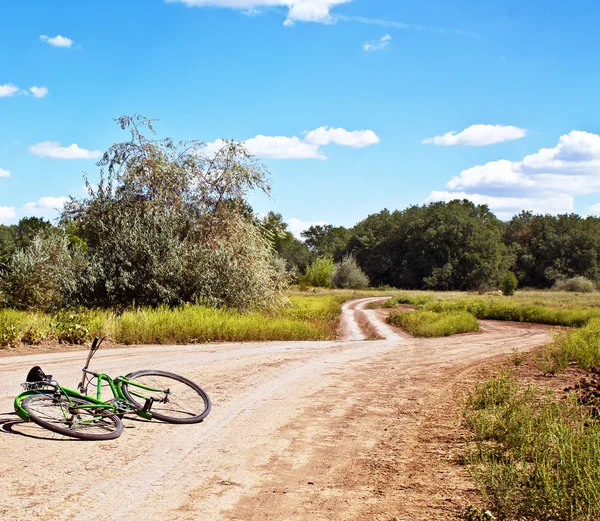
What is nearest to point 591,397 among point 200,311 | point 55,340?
point 55,340

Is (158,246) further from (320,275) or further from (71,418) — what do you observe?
(320,275)

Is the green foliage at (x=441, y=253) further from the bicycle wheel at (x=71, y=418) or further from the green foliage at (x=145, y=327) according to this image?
the bicycle wheel at (x=71, y=418)

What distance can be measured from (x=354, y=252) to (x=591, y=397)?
101 m

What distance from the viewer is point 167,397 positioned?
7.90 meters

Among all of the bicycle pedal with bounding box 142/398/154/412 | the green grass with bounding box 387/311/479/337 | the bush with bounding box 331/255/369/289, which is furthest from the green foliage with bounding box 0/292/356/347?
the bush with bounding box 331/255/369/289

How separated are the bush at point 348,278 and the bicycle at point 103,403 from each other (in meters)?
80.5

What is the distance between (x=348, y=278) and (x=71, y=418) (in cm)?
8303

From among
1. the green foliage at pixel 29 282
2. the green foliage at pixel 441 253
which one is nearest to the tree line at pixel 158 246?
the green foliage at pixel 29 282

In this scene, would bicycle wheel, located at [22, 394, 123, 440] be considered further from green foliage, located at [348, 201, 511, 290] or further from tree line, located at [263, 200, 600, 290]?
green foliage, located at [348, 201, 511, 290]

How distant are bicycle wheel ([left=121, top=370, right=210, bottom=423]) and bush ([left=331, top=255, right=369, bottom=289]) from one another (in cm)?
8023

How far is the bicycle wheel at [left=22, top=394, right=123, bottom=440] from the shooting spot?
6.32 metres

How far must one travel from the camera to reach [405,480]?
5840mm

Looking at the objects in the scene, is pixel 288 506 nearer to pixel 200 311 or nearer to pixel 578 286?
pixel 200 311

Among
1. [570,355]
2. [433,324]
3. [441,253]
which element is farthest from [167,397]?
[441,253]
